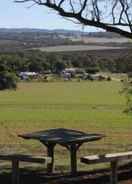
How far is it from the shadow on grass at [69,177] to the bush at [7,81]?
253 ft

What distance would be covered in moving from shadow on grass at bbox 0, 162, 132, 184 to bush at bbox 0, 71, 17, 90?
253 ft

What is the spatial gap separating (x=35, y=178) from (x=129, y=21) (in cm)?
351

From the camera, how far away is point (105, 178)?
11.2 m

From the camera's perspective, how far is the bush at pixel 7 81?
89500 millimetres

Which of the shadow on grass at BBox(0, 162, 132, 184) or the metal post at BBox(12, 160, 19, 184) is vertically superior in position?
the metal post at BBox(12, 160, 19, 184)

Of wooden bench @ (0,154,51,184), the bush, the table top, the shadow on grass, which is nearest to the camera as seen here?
wooden bench @ (0,154,51,184)

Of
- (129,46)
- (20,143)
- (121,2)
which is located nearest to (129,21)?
(121,2)

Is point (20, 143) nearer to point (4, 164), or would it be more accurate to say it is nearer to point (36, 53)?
point (4, 164)

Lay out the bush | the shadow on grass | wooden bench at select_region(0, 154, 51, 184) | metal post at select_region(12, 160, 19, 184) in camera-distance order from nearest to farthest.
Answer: wooden bench at select_region(0, 154, 51, 184)
metal post at select_region(12, 160, 19, 184)
the shadow on grass
the bush

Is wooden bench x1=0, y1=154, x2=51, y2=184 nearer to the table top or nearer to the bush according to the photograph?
the table top

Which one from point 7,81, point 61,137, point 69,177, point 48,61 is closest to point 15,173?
point 69,177

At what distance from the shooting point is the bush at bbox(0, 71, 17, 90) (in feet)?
294

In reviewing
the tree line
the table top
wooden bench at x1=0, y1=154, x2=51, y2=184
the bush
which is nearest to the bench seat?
wooden bench at x1=0, y1=154, x2=51, y2=184

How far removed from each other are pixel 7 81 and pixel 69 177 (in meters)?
79.4
